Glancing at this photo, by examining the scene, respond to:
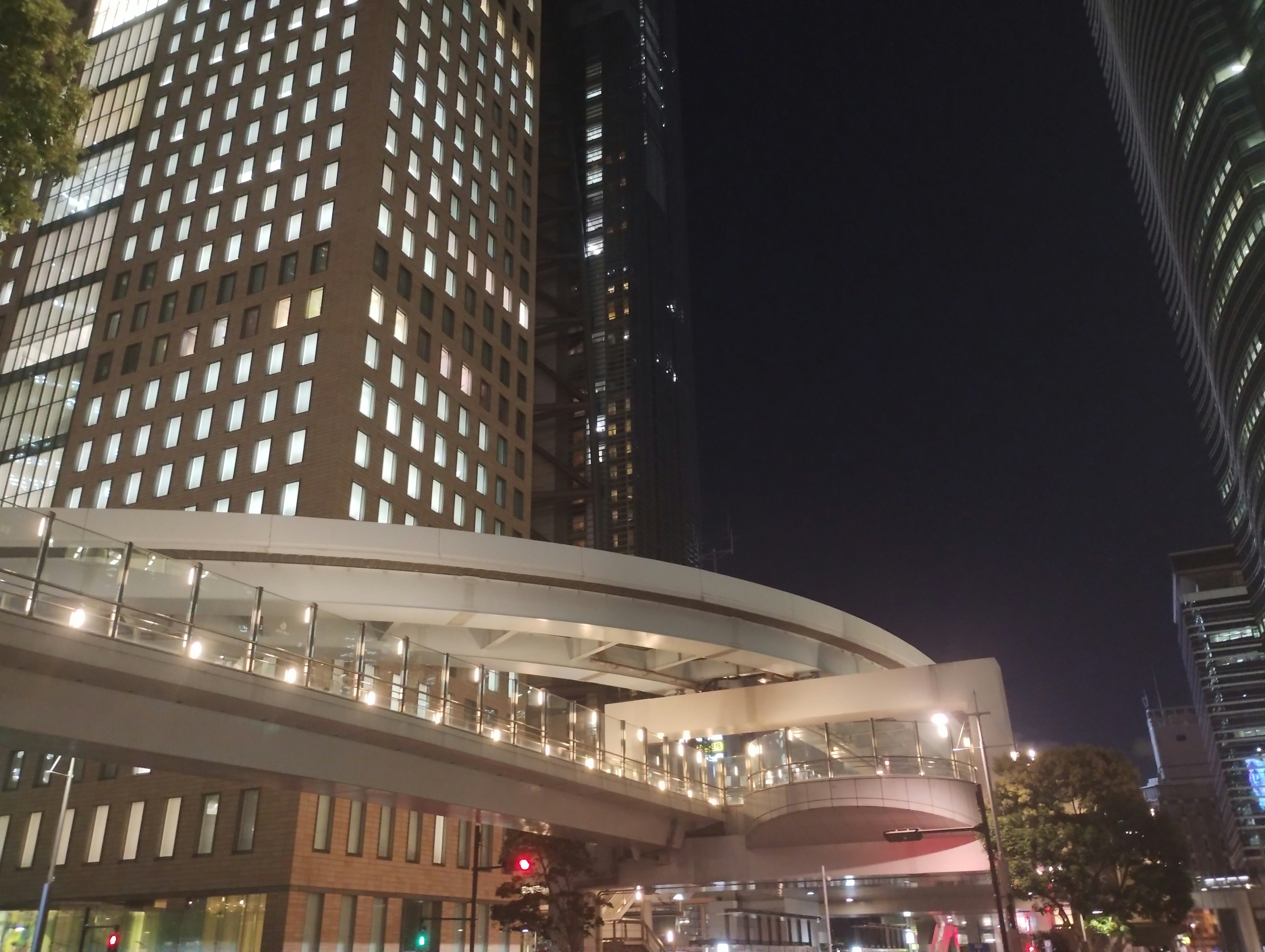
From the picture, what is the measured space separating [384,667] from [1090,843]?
27.6 metres

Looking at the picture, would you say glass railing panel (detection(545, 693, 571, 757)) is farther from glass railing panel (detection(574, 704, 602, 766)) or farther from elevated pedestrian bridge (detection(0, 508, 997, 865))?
glass railing panel (detection(574, 704, 602, 766))

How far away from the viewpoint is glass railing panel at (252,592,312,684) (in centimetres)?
2123

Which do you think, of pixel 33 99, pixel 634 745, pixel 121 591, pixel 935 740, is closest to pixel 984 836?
pixel 935 740

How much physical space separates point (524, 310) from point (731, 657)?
39.7 meters

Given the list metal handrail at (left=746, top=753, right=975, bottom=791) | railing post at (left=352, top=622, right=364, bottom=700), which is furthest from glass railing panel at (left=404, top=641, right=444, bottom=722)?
metal handrail at (left=746, top=753, right=975, bottom=791)

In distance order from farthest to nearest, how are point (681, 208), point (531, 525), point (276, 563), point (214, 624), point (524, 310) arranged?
point (681, 208), point (531, 525), point (524, 310), point (276, 563), point (214, 624)

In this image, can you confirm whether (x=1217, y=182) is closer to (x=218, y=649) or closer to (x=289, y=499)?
(x=289, y=499)

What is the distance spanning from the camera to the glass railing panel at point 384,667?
2381cm

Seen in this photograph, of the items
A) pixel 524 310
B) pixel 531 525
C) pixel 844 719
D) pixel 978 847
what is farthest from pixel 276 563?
pixel 531 525

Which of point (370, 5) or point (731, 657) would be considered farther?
point (370, 5)

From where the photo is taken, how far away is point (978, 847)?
3659 centimetres

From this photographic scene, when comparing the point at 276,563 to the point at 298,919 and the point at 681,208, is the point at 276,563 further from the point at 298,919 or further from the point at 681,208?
the point at 681,208

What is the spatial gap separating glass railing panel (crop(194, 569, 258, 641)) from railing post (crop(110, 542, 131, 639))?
1.45m

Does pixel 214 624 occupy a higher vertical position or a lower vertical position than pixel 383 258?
lower
